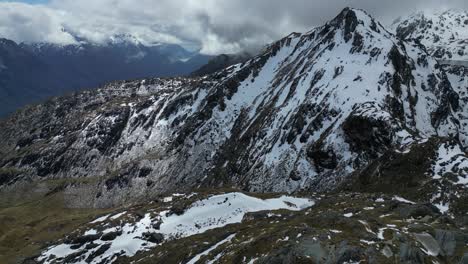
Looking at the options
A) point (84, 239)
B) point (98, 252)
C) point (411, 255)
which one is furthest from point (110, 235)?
point (411, 255)

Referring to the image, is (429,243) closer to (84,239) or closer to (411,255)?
(411,255)

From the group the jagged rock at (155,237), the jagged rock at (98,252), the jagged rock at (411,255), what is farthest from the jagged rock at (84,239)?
the jagged rock at (411,255)

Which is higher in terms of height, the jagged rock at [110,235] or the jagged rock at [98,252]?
the jagged rock at [110,235]

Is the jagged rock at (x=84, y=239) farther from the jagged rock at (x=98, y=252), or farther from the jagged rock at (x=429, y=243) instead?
the jagged rock at (x=429, y=243)

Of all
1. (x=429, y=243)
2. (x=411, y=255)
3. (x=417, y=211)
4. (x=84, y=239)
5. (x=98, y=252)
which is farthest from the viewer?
(x=84, y=239)

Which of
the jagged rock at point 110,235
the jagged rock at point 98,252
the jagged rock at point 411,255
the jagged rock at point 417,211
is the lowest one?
the jagged rock at point 98,252

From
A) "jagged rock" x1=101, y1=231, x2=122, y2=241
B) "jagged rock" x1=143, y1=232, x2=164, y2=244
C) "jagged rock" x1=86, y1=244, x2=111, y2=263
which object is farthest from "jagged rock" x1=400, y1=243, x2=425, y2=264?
"jagged rock" x1=101, y1=231, x2=122, y2=241

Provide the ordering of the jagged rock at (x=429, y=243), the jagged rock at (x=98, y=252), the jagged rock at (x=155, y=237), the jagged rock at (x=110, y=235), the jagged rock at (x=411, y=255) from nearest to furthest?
the jagged rock at (x=411, y=255) < the jagged rock at (x=429, y=243) < the jagged rock at (x=155, y=237) < the jagged rock at (x=98, y=252) < the jagged rock at (x=110, y=235)

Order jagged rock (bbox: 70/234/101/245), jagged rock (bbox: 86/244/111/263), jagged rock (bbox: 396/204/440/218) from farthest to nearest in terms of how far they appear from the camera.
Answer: jagged rock (bbox: 70/234/101/245) → jagged rock (bbox: 86/244/111/263) → jagged rock (bbox: 396/204/440/218)

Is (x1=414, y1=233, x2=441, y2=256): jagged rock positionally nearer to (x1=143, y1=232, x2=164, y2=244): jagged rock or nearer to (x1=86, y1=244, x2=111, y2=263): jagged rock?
(x1=143, y1=232, x2=164, y2=244): jagged rock

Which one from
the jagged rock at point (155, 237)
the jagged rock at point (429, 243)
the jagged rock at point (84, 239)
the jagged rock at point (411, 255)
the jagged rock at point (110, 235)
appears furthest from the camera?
the jagged rock at point (84, 239)

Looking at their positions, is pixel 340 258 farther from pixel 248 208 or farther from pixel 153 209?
pixel 153 209
